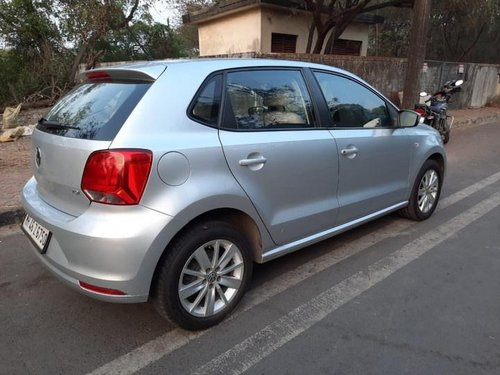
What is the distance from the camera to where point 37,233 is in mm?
2688

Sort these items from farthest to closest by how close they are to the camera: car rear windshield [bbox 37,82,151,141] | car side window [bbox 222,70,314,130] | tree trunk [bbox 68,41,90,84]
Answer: tree trunk [bbox 68,41,90,84]
car side window [bbox 222,70,314,130]
car rear windshield [bbox 37,82,151,141]

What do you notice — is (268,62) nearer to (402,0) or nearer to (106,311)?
(106,311)

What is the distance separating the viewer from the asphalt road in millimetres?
2422

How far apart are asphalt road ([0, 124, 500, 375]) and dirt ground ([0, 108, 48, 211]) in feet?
3.37

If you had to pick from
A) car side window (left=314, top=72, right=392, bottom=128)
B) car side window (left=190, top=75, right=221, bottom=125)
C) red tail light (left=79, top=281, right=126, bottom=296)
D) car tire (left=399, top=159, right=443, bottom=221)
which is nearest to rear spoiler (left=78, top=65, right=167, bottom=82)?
car side window (left=190, top=75, right=221, bottom=125)

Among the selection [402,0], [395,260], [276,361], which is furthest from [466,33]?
[276,361]

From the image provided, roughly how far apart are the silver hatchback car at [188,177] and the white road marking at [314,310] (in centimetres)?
31

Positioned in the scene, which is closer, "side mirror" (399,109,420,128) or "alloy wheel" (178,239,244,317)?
"alloy wheel" (178,239,244,317)

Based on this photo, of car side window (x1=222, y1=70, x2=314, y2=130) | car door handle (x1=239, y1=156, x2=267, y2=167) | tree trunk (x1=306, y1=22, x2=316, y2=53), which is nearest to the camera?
car door handle (x1=239, y1=156, x2=267, y2=167)

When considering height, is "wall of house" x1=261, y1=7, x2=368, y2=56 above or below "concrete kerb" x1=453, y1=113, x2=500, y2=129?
above

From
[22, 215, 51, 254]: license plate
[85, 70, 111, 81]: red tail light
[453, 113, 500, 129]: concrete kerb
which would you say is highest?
[85, 70, 111, 81]: red tail light

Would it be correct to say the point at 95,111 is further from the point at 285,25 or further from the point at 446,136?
the point at 285,25

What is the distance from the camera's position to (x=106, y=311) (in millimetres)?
2918

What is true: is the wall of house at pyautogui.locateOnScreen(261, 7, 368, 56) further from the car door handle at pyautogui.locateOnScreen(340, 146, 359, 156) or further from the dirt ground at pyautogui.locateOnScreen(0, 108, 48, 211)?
the car door handle at pyautogui.locateOnScreen(340, 146, 359, 156)
